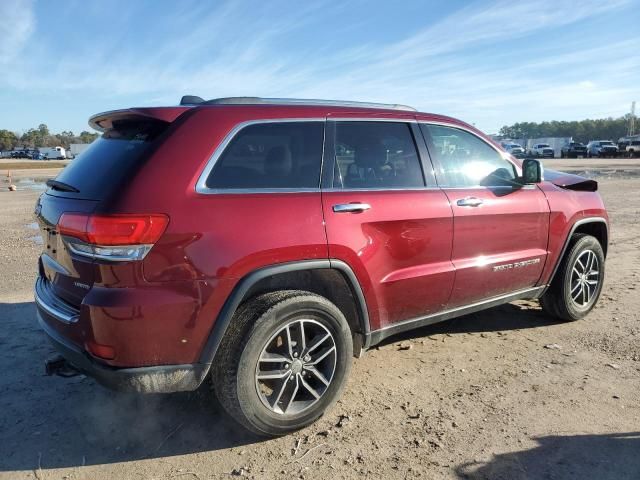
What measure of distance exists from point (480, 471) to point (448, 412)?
61cm

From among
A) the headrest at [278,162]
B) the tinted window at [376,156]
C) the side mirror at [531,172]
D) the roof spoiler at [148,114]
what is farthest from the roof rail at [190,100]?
the side mirror at [531,172]

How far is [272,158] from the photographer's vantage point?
3.09 meters

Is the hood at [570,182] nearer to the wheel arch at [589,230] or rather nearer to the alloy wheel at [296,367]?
the wheel arch at [589,230]

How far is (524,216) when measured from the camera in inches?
168

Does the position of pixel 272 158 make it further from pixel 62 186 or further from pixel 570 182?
pixel 570 182

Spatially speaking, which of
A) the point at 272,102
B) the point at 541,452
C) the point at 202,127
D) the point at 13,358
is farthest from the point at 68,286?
the point at 541,452

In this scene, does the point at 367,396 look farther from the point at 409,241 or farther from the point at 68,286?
the point at 68,286

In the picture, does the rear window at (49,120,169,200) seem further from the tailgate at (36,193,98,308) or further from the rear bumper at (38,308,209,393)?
the rear bumper at (38,308,209,393)

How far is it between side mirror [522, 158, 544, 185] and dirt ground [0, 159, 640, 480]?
1370 millimetres

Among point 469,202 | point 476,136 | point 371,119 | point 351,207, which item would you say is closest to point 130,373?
point 351,207

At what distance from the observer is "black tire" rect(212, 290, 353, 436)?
2836 mm

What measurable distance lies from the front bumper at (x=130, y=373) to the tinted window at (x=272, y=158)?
994 millimetres

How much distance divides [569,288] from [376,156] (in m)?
2.47

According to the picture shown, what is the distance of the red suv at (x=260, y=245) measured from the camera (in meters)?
2.60
